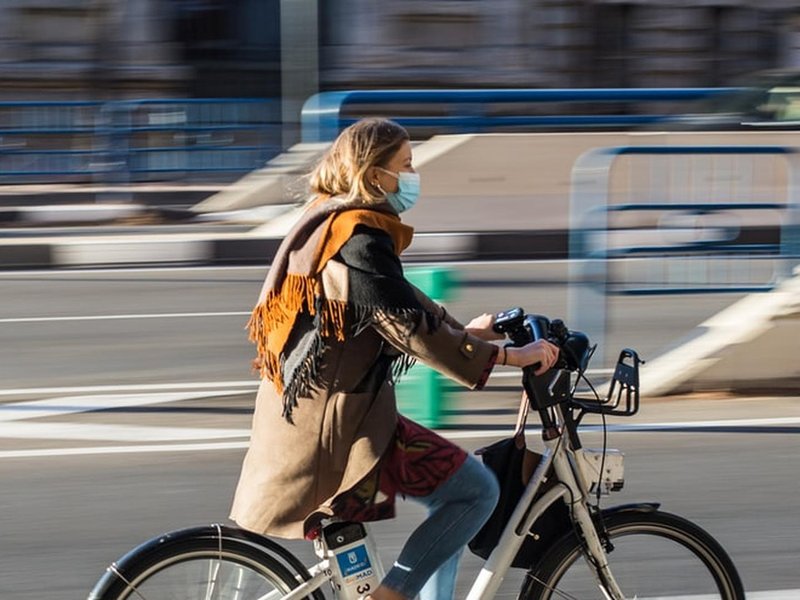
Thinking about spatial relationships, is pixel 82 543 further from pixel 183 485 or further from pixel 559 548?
pixel 559 548

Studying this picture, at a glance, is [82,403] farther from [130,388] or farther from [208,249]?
[208,249]

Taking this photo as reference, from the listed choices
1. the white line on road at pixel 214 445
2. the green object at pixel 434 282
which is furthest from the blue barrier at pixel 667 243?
the green object at pixel 434 282

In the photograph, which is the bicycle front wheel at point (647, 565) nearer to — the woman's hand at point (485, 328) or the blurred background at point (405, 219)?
the woman's hand at point (485, 328)

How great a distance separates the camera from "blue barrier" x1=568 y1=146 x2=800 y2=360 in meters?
8.15

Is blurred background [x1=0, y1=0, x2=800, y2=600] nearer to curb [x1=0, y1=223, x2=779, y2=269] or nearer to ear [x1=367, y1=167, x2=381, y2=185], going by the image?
curb [x1=0, y1=223, x2=779, y2=269]

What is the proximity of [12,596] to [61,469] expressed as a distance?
5.25ft

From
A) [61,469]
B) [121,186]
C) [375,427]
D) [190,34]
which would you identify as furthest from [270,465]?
[190,34]

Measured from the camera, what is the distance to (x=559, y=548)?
3762mm

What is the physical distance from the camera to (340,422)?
137 inches

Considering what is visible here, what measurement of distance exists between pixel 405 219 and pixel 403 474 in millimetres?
9547

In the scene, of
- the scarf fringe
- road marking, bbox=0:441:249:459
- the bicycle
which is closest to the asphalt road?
road marking, bbox=0:441:249:459

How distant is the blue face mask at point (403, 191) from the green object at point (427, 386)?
3.43 m

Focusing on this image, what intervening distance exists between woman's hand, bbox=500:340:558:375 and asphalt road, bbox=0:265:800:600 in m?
1.41

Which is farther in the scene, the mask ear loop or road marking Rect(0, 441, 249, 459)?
road marking Rect(0, 441, 249, 459)
